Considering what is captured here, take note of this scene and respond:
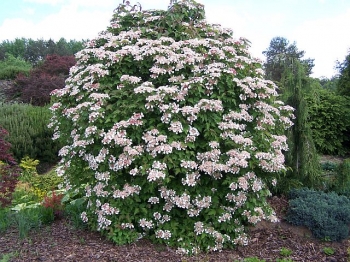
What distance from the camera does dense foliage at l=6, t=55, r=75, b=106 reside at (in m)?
11.5

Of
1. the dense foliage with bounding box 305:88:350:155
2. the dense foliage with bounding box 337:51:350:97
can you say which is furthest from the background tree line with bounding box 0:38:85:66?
the dense foliage with bounding box 305:88:350:155

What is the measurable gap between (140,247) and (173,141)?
44.4 inches

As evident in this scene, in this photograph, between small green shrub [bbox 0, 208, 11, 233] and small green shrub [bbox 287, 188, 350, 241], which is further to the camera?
small green shrub [bbox 0, 208, 11, 233]

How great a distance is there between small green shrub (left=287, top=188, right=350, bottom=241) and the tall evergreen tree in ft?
1.93

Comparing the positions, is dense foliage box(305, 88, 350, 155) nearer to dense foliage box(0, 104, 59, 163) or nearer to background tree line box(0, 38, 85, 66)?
dense foliage box(0, 104, 59, 163)

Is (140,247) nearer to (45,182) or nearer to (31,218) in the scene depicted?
(31,218)

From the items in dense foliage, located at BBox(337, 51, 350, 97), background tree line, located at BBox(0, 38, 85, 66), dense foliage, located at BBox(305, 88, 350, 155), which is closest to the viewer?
dense foliage, located at BBox(305, 88, 350, 155)

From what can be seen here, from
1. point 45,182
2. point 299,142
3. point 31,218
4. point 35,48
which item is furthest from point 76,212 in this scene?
point 35,48

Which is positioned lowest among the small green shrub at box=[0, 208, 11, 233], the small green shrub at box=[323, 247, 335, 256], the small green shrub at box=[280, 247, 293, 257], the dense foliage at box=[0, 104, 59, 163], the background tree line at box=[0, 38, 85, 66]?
the small green shrub at box=[323, 247, 335, 256]

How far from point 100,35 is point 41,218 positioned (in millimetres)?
2221

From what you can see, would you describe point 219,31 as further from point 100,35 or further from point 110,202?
point 110,202

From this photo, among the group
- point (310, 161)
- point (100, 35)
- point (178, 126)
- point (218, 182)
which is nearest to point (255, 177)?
point (218, 182)

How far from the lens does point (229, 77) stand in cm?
369

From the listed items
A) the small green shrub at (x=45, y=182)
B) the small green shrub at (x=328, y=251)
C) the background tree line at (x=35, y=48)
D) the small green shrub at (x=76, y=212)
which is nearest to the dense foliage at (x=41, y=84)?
the small green shrub at (x=45, y=182)
